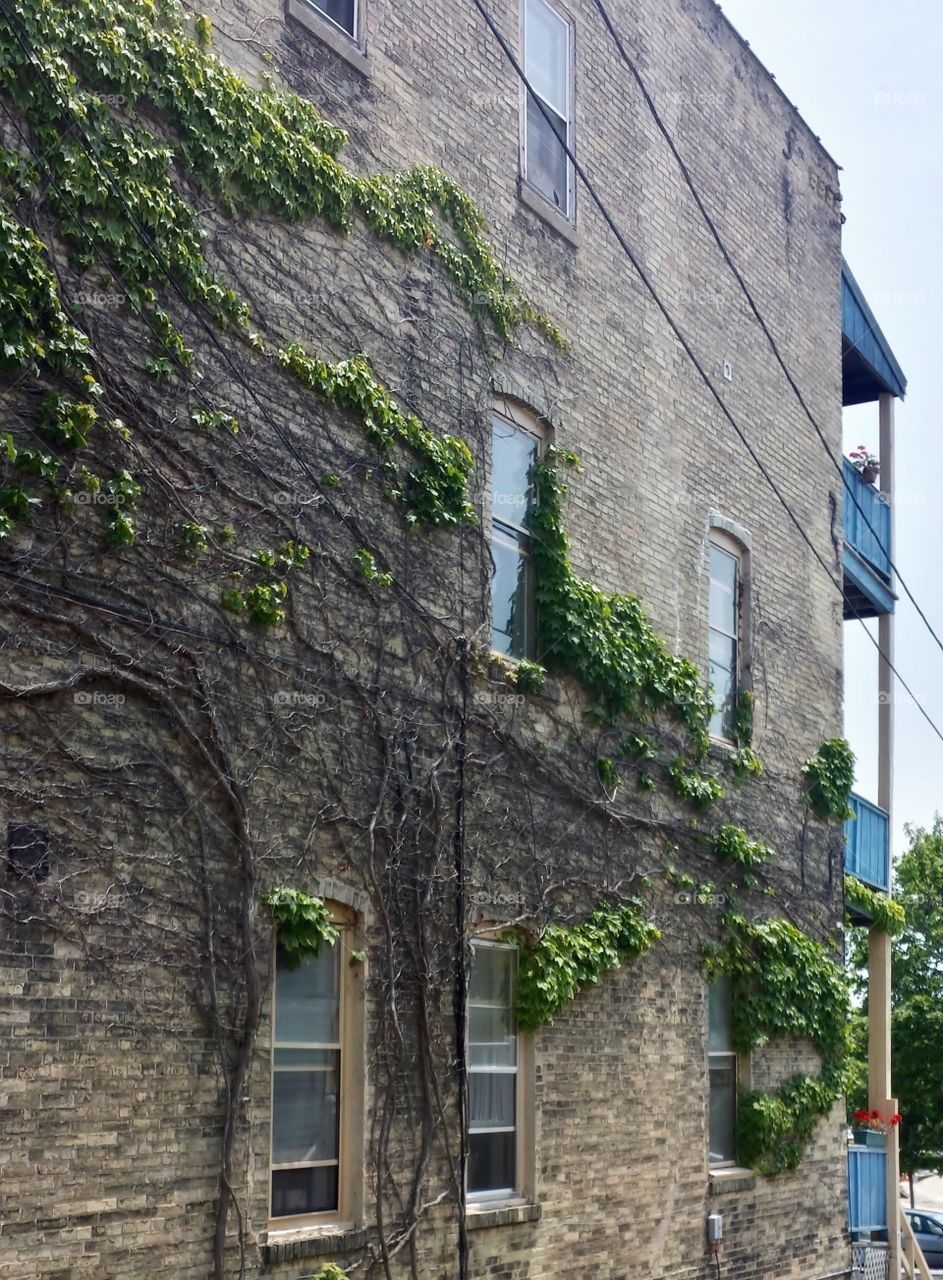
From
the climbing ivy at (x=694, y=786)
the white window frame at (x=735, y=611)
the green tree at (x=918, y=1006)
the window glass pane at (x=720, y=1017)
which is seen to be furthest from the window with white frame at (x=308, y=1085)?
the green tree at (x=918, y=1006)

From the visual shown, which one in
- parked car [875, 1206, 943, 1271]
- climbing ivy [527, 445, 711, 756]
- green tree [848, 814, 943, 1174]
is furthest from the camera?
green tree [848, 814, 943, 1174]

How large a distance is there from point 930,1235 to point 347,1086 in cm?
2212

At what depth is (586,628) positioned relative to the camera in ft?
42.5

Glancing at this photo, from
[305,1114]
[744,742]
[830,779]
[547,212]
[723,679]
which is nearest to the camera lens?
[305,1114]

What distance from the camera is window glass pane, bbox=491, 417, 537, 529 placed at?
12.6m

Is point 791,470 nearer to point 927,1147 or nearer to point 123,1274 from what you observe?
point 123,1274

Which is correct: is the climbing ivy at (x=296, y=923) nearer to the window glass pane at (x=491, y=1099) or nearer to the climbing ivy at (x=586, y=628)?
the window glass pane at (x=491, y=1099)

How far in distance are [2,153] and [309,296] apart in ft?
8.57

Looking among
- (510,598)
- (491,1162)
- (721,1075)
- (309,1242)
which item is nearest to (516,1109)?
(491,1162)

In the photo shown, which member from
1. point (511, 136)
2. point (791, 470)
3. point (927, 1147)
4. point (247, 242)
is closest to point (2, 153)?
point (247, 242)

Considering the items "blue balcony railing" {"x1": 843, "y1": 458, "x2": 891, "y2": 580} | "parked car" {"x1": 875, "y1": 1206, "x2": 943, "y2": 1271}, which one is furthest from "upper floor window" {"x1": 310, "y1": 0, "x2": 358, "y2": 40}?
"parked car" {"x1": 875, "y1": 1206, "x2": 943, "y2": 1271}

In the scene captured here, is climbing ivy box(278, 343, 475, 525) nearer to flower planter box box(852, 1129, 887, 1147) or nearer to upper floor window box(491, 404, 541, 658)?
upper floor window box(491, 404, 541, 658)

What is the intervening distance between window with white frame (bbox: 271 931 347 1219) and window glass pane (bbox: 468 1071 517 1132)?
144 cm

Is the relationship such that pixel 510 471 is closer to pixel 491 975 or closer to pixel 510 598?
pixel 510 598
